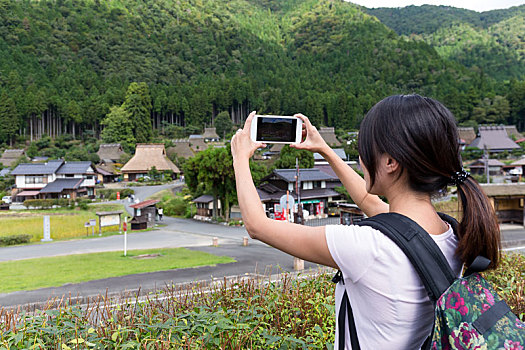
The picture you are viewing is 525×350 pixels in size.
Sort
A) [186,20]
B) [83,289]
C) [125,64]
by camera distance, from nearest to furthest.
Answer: [83,289] < [125,64] < [186,20]

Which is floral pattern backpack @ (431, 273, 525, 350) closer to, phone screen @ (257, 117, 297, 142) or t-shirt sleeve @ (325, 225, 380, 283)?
t-shirt sleeve @ (325, 225, 380, 283)

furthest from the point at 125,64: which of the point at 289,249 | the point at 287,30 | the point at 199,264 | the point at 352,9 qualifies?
the point at 289,249

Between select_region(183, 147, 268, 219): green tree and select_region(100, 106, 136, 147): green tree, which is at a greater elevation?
select_region(100, 106, 136, 147): green tree

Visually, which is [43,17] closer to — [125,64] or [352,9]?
[125,64]

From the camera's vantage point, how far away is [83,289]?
849cm

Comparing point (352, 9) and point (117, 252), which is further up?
point (352, 9)

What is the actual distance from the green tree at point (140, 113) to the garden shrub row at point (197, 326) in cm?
5659

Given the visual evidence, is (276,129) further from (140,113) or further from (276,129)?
(140,113)

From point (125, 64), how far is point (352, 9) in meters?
73.5

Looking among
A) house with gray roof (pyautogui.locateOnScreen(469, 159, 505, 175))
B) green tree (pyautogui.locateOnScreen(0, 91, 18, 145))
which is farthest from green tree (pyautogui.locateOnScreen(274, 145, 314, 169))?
green tree (pyautogui.locateOnScreen(0, 91, 18, 145))

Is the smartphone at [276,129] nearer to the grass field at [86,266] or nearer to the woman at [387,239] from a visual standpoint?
the woman at [387,239]

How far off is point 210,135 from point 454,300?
195 feet

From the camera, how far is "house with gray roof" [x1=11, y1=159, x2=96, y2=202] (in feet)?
98.7

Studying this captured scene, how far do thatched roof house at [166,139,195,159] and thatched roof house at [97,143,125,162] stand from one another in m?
6.31
